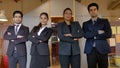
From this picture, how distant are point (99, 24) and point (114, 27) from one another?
216 centimetres

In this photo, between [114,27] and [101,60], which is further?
[114,27]

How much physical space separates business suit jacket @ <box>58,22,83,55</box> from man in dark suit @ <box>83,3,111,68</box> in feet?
0.50

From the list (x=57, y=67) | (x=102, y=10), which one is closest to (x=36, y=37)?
(x=57, y=67)

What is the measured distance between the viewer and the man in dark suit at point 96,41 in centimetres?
305

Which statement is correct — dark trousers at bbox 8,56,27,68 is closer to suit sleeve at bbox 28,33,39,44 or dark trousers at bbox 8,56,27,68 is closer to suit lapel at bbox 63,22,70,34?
suit sleeve at bbox 28,33,39,44

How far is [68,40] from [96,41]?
43 centimetres

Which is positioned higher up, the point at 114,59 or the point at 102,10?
the point at 102,10

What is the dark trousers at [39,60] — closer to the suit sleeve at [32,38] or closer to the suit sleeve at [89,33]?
the suit sleeve at [32,38]

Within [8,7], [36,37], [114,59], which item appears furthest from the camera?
[8,7]

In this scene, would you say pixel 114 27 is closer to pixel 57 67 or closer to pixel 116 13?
pixel 57 67

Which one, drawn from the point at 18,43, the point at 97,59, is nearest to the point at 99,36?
the point at 97,59

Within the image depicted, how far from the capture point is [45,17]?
3.35m

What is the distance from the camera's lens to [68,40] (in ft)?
10.4

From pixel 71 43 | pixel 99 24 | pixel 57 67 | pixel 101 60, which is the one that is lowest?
pixel 57 67
